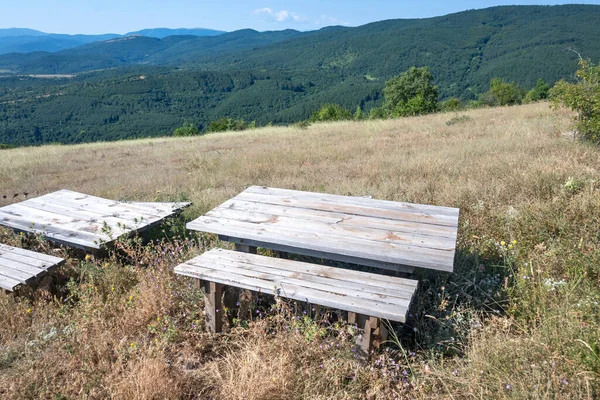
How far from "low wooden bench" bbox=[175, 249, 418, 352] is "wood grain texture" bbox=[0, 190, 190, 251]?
1.35 metres

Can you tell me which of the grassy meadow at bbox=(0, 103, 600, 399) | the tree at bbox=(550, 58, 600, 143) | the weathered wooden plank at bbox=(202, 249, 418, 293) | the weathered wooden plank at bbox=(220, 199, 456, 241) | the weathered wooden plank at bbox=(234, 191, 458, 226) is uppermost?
the tree at bbox=(550, 58, 600, 143)

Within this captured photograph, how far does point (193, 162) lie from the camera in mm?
9258

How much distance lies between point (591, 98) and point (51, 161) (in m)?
13.9

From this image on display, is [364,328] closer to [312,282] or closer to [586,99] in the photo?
[312,282]

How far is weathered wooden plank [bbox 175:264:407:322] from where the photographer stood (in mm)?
1964

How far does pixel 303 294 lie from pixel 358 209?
3.89 ft

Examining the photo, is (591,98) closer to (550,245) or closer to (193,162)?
(550,245)

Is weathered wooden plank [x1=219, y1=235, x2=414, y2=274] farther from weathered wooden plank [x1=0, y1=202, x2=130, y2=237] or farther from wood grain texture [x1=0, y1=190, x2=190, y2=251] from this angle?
weathered wooden plank [x1=0, y1=202, x2=130, y2=237]

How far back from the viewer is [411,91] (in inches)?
1369

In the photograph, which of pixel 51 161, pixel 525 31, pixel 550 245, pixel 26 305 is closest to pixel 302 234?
pixel 550 245

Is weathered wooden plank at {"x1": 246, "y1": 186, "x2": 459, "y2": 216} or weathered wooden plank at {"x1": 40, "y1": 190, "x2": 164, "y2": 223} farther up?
weathered wooden plank at {"x1": 246, "y1": 186, "x2": 459, "y2": 216}

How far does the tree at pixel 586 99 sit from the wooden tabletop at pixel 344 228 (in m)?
4.52

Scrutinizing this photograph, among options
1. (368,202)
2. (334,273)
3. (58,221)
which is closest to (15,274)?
(58,221)

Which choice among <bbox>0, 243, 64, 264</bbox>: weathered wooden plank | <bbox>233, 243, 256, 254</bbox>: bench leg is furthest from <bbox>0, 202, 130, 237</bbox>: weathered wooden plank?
<bbox>233, 243, 256, 254</bbox>: bench leg
